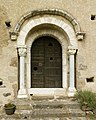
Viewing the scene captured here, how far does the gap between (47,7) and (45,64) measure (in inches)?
82.0

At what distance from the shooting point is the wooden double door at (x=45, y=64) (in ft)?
25.8

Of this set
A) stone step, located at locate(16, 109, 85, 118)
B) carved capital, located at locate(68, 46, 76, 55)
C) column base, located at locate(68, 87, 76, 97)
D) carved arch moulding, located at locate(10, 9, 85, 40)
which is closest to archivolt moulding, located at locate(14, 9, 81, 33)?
carved arch moulding, located at locate(10, 9, 85, 40)

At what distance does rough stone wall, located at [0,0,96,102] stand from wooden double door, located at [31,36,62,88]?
0.80 m

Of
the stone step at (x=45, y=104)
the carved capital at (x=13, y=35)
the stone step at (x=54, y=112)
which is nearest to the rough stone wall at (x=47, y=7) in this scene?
the carved capital at (x=13, y=35)

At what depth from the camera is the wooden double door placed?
788 centimetres

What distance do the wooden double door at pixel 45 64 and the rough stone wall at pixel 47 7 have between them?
0.80 metres

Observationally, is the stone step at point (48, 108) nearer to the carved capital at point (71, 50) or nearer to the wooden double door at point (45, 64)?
the wooden double door at point (45, 64)

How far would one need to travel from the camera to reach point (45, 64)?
792 cm

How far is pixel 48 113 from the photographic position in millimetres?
6121

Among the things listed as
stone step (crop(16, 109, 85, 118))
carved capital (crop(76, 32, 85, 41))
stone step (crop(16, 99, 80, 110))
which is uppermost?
carved capital (crop(76, 32, 85, 41))

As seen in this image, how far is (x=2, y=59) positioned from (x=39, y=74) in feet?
4.90

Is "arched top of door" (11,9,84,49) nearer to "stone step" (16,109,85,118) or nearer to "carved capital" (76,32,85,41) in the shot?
"carved capital" (76,32,85,41)

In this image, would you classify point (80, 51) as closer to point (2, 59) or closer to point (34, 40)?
point (34, 40)

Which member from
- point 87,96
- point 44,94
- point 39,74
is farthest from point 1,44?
point 87,96
